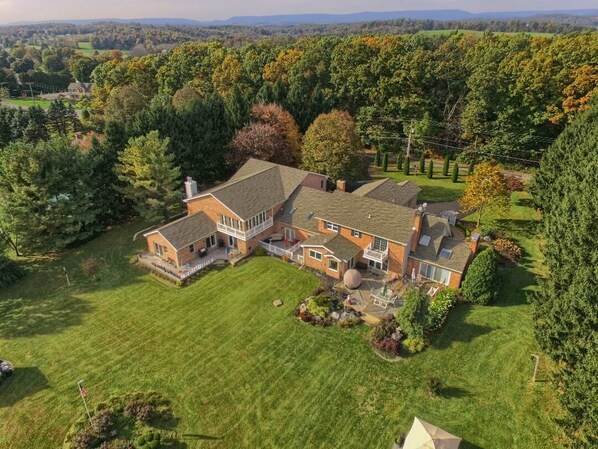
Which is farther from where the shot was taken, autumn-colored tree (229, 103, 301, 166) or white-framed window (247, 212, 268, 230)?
autumn-colored tree (229, 103, 301, 166)

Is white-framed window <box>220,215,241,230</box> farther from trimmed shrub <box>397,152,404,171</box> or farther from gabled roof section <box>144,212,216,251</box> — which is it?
trimmed shrub <box>397,152,404,171</box>

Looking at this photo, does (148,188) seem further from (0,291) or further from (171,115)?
(0,291)

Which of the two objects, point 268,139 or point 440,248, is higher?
point 268,139

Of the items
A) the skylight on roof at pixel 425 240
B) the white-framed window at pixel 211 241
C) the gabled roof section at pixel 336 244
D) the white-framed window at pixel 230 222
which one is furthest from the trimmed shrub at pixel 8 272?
the skylight on roof at pixel 425 240

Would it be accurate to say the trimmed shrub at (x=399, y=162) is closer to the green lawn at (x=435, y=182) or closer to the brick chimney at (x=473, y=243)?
the green lawn at (x=435, y=182)

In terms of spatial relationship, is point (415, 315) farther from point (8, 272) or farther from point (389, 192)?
point (8, 272)

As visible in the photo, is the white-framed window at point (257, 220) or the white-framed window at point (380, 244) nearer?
the white-framed window at point (380, 244)

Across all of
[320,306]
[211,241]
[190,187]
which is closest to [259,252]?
[211,241]

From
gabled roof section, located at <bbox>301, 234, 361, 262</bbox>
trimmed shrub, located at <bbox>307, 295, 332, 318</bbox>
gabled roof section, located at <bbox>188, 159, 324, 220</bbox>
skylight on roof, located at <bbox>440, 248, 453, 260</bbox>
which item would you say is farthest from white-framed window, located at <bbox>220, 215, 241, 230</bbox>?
skylight on roof, located at <bbox>440, 248, 453, 260</bbox>
